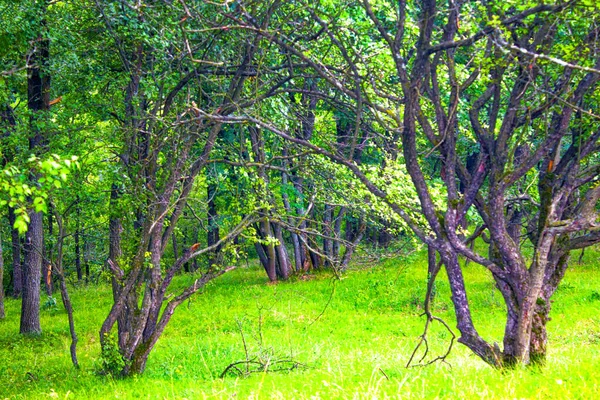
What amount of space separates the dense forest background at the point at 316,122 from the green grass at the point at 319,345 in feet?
3.27

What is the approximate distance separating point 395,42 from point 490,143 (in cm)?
176

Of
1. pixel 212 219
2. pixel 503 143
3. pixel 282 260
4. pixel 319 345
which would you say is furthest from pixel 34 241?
pixel 503 143

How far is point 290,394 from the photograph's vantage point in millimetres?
5910

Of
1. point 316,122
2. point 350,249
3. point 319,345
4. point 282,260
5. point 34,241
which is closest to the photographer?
point 350,249

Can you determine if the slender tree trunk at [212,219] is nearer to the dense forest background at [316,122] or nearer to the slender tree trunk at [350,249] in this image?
the dense forest background at [316,122]

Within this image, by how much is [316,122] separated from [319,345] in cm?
519

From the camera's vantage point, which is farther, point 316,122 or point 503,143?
point 316,122

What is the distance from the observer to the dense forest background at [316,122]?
21.2 ft

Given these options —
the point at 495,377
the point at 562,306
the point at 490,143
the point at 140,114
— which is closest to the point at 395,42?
the point at 490,143

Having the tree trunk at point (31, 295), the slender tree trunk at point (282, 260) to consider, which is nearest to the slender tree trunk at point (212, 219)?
the slender tree trunk at point (282, 260)

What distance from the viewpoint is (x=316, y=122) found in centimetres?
1149

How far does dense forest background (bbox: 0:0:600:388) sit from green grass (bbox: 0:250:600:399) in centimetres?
100

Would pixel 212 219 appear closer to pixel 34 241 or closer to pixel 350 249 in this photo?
pixel 34 241

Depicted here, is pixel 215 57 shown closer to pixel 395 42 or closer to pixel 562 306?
pixel 395 42
